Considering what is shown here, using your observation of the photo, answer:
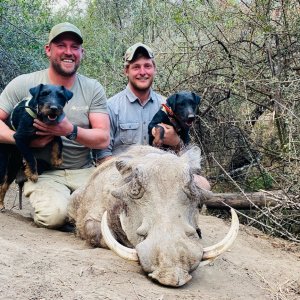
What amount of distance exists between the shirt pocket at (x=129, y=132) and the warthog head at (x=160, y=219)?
81.0 inches

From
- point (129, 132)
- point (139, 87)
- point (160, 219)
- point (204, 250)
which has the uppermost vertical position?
point (139, 87)

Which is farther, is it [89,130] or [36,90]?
[89,130]

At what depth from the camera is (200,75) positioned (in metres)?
7.23

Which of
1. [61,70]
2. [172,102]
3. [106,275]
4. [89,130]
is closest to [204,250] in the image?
[106,275]

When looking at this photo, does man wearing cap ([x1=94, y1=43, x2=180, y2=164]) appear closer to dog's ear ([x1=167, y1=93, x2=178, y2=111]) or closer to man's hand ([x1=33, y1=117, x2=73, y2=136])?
dog's ear ([x1=167, y1=93, x2=178, y2=111])

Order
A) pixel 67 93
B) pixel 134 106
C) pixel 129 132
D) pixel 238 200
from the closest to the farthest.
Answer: pixel 67 93, pixel 129 132, pixel 134 106, pixel 238 200

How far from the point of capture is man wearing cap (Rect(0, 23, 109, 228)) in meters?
5.39

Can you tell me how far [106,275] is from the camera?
3.29 meters

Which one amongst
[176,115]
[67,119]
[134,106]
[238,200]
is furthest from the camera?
[238,200]

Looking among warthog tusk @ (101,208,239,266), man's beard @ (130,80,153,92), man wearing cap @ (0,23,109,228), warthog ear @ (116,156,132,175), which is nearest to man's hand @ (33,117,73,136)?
man wearing cap @ (0,23,109,228)

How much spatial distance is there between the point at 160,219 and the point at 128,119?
3.11m

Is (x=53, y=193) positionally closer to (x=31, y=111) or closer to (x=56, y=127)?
(x=56, y=127)

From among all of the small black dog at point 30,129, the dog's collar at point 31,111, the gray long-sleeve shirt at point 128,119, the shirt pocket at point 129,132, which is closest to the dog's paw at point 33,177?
the small black dog at point 30,129

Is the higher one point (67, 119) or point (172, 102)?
point (172, 102)
